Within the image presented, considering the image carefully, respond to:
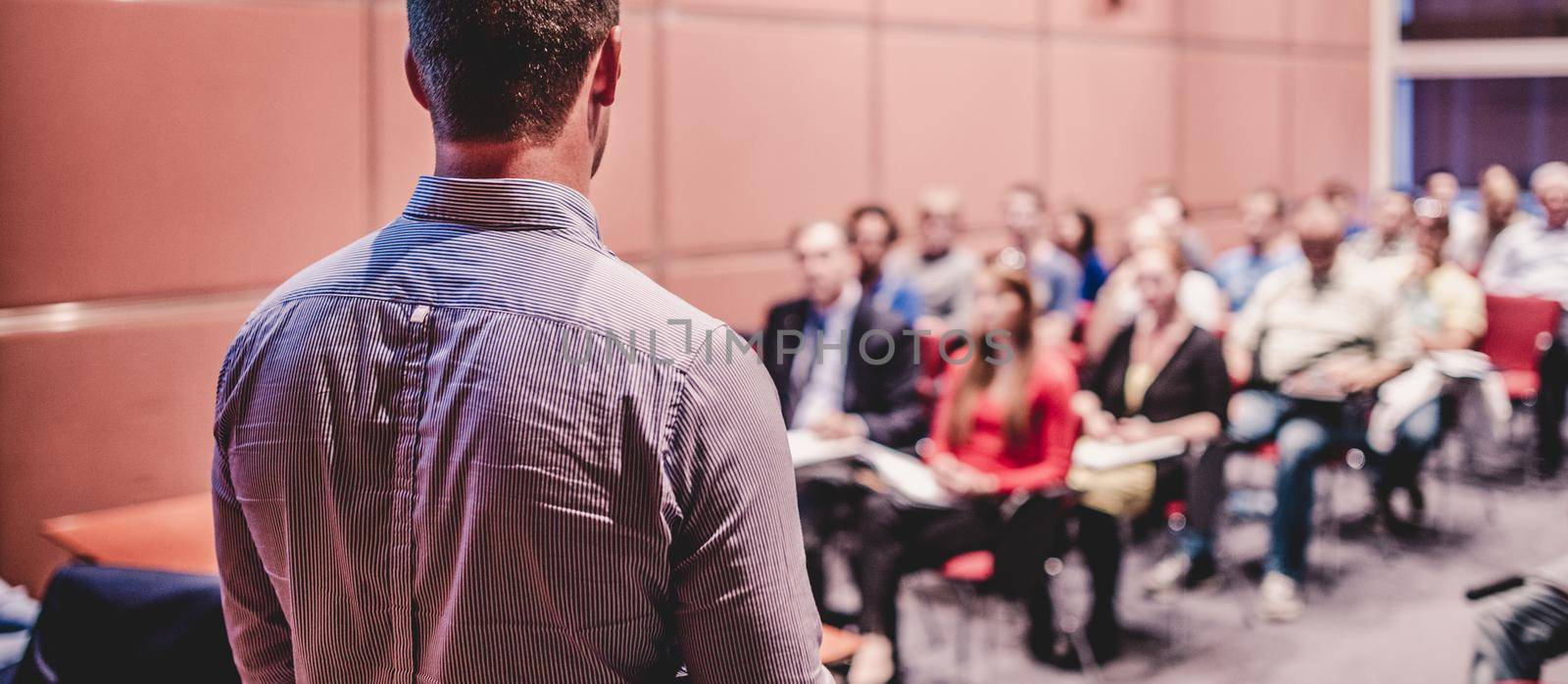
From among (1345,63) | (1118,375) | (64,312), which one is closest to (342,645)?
(64,312)

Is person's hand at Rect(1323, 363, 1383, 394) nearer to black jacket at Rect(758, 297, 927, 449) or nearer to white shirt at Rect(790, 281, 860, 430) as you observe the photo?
black jacket at Rect(758, 297, 927, 449)

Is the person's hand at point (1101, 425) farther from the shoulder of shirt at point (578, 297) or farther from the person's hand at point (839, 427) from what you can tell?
the shoulder of shirt at point (578, 297)

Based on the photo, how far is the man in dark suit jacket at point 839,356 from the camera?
15.2ft

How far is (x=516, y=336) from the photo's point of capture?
3.18 feet

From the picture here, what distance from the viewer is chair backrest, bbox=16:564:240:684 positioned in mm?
2107

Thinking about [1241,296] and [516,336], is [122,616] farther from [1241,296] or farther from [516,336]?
[1241,296]

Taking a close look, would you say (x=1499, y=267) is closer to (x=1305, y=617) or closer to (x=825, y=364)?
(x=1305, y=617)

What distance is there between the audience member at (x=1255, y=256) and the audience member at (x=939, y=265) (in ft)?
5.87

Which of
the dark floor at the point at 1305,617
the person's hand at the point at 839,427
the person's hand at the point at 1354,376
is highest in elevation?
the person's hand at the point at 1354,376

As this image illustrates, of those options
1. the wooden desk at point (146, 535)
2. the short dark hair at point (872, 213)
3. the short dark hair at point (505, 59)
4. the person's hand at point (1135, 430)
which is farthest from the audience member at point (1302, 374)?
the short dark hair at point (505, 59)

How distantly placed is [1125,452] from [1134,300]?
Result: 205 cm

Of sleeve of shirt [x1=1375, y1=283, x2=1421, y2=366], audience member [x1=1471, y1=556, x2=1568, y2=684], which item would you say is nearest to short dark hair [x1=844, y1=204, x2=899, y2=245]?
sleeve of shirt [x1=1375, y1=283, x2=1421, y2=366]

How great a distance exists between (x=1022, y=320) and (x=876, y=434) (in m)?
0.77

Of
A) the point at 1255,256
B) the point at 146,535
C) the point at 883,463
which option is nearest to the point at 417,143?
the point at 146,535
